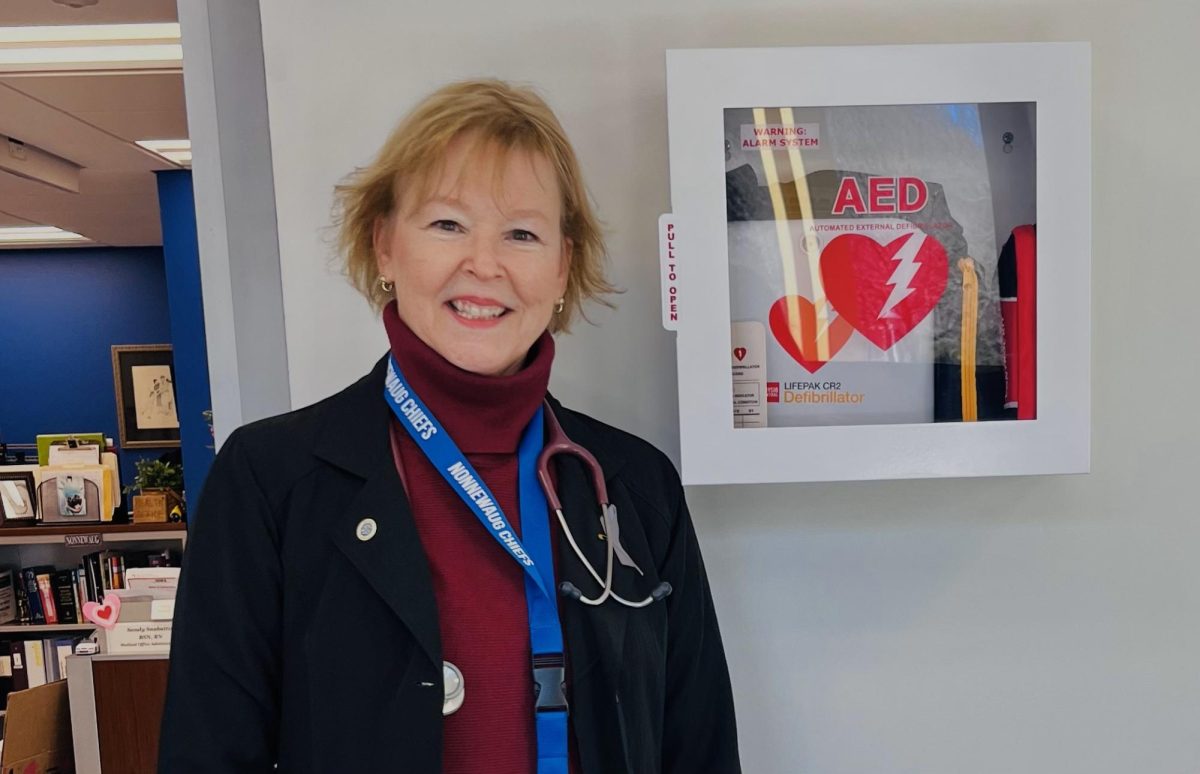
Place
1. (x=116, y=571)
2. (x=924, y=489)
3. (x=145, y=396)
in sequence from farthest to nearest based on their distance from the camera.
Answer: (x=145, y=396)
(x=116, y=571)
(x=924, y=489)

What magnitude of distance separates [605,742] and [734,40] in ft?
3.48

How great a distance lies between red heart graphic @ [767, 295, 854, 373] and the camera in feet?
4.13

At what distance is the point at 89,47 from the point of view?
10.2 ft

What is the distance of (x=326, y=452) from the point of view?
3.17ft

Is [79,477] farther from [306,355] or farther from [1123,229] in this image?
[1123,229]

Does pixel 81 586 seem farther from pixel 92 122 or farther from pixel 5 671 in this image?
pixel 92 122

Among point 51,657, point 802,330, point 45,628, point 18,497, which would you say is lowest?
point 51,657

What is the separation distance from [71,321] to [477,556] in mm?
8271

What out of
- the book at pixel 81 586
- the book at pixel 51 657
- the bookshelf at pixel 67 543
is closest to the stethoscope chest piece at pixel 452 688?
the bookshelf at pixel 67 543

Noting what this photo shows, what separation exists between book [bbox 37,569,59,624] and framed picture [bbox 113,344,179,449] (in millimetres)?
2715

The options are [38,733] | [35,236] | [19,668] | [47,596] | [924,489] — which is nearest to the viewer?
[924,489]

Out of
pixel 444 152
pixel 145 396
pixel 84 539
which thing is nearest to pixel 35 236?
pixel 145 396

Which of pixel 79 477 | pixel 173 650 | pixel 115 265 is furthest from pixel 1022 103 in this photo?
pixel 115 265

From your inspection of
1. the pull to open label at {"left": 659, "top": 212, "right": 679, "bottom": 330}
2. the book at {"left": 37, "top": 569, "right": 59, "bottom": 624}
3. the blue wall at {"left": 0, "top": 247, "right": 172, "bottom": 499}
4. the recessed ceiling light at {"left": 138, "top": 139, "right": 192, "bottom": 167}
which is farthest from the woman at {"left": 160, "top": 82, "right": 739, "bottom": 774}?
the blue wall at {"left": 0, "top": 247, "right": 172, "bottom": 499}
